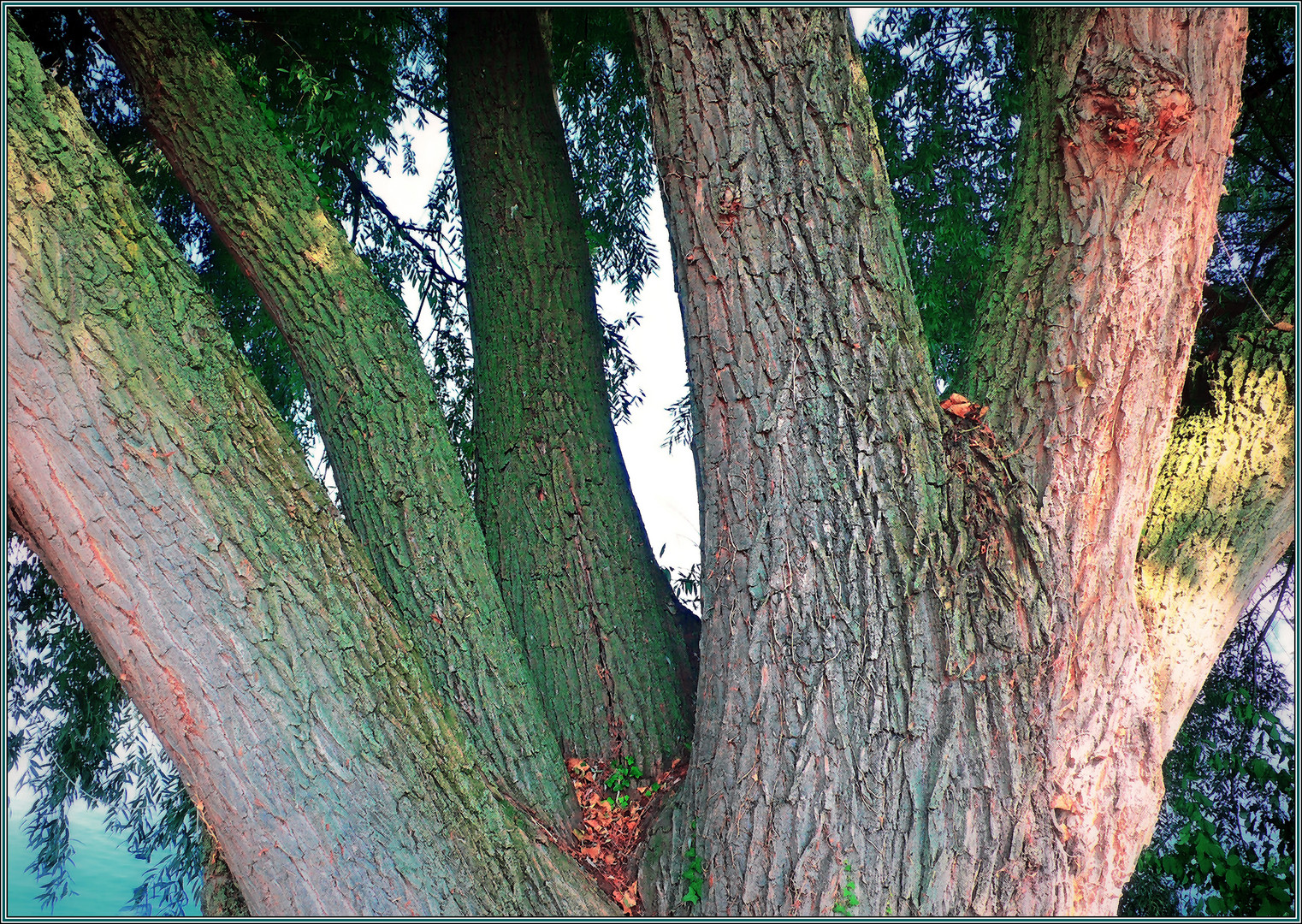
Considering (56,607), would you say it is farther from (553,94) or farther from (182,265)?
(553,94)

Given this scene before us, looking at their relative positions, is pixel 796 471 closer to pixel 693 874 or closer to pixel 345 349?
pixel 693 874

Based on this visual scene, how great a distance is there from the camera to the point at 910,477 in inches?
75.0

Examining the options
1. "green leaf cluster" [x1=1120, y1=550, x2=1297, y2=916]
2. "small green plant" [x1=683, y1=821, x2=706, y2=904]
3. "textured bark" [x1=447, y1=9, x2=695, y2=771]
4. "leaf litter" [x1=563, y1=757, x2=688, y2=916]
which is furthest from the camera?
"green leaf cluster" [x1=1120, y1=550, x2=1297, y2=916]

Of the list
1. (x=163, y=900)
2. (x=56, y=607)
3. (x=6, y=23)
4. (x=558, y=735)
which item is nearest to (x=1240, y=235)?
(x=558, y=735)

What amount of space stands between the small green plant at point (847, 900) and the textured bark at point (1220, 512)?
3.60 ft

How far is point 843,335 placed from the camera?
194 centimetres

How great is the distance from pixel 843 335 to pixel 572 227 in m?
1.30

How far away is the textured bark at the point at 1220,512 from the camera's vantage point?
232cm

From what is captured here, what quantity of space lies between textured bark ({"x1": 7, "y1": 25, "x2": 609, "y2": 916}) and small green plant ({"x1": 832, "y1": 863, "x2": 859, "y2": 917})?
73 centimetres

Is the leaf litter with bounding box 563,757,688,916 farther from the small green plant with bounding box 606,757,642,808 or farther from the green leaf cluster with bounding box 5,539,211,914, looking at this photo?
the green leaf cluster with bounding box 5,539,211,914

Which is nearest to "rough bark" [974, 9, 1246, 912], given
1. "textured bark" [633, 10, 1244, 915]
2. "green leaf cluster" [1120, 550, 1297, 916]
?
"textured bark" [633, 10, 1244, 915]

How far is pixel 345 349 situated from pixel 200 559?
0.89 meters

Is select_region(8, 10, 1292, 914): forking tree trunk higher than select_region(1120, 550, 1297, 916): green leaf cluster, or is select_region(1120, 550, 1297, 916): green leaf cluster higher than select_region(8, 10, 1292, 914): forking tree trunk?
select_region(8, 10, 1292, 914): forking tree trunk

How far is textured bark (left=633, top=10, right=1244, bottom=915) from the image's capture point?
1803mm
